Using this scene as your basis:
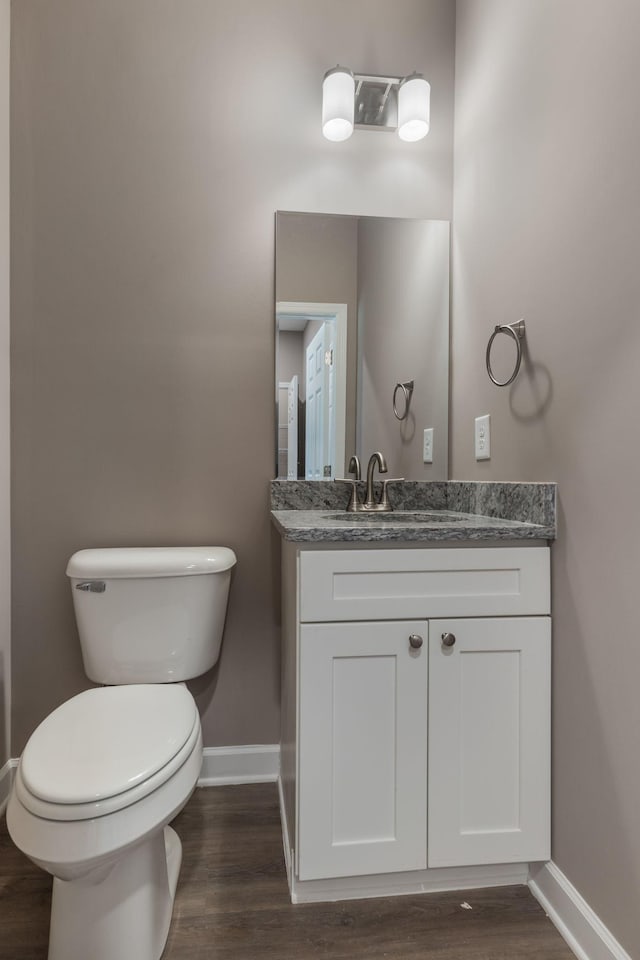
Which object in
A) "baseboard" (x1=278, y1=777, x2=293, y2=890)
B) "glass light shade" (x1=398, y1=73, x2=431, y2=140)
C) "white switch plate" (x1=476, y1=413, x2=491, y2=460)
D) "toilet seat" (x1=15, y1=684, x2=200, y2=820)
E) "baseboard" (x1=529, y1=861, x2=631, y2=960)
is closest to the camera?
"toilet seat" (x1=15, y1=684, x2=200, y2=820)

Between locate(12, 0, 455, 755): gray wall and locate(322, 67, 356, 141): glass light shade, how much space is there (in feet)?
0.30

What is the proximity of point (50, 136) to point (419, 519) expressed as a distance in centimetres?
159

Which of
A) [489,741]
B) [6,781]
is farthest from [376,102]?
[6,781]

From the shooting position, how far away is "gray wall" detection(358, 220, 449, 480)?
70.1 inches

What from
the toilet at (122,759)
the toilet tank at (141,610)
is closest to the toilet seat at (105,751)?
the toilet at (122,759)

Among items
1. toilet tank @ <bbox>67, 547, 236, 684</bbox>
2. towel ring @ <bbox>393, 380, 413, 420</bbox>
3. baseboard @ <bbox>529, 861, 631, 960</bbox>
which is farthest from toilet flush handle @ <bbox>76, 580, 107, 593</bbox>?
baseboard @ <bbox>529, 861, 631, 960</bbox>

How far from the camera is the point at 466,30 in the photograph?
1.70 meters

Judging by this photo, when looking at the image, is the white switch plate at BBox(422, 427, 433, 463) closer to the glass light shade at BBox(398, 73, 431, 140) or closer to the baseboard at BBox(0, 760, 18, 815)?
the glass light shade at BBox(398, 73, 431, 140)

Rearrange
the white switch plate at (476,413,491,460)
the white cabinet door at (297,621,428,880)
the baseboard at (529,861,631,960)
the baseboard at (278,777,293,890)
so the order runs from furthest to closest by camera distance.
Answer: the white switch plate at (476,413,491,460) → the baseboard at (278,777,293,890) → the white cabinet door at (297,621,428,880) → the baseboard at (529,861,631,960)

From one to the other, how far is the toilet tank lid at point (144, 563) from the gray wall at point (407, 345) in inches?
24.0

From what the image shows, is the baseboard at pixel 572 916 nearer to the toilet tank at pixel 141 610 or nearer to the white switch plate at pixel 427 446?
the toilet tank at pixel 141 610

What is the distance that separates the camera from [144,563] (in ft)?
Result: 4.73

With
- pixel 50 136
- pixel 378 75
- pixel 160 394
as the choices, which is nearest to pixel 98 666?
pixel 160 394

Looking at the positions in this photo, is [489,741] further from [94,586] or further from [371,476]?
[94,586]
